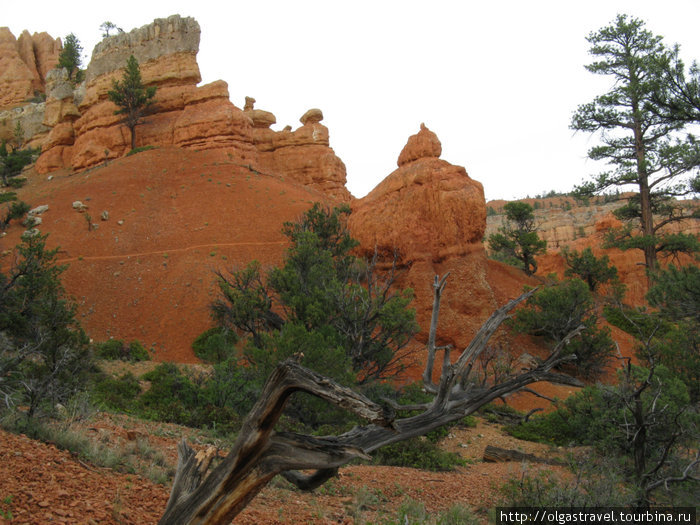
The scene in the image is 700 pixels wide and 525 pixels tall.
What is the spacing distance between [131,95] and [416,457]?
44.6m

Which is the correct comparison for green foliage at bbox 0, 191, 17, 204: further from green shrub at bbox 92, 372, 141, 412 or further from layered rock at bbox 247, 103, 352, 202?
green shrub at bbox 92, 372, 141, 412

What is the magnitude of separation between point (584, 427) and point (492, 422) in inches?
164

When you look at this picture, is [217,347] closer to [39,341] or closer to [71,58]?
[39,341]

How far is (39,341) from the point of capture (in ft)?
34.5

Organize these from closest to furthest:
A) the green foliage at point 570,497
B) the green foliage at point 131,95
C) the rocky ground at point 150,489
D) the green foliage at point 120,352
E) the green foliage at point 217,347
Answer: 1. the rocky ground at point 150,489
2. the green foliage at point 570,497
3. the green foliage at point 217,347
4. the green foliage at point 120,352
5. the green foliage at point 131,95

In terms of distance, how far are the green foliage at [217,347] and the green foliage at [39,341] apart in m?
5.59

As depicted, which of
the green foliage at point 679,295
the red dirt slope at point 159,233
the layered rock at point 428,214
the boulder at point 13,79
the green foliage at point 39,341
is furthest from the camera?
the boulder at point 13,79

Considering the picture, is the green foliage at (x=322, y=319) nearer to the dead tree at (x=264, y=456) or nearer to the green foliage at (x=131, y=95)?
the dead tree at (x=264, y=456)

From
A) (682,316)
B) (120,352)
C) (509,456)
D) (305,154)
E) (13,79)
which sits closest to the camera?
(509,456)

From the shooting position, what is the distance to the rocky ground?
391cm

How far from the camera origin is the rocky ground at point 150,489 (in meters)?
3.91

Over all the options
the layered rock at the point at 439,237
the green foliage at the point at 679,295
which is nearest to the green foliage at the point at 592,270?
the layered rock at the point at 439,237

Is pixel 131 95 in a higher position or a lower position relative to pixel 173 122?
higher

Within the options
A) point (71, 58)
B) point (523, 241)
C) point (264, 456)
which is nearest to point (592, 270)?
point (523, 241)
